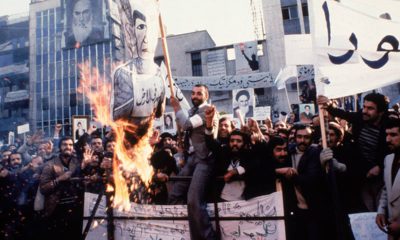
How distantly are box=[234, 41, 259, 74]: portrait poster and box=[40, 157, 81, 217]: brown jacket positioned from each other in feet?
68.1

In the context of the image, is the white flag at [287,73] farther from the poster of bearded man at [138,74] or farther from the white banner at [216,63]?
the white banner at [216,63]

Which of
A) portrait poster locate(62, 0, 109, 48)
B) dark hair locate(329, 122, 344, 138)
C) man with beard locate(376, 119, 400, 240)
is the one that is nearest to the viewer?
man with beard locate(376, 119, 400, 240)

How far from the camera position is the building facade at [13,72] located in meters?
39.6

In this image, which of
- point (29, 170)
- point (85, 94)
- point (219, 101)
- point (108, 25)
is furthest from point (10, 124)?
point (29, 170)

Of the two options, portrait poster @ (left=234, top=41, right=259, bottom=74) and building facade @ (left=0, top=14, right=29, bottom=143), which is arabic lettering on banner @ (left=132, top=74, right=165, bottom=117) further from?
building facade @ (left=0, top=14, right=29, bottom=143)

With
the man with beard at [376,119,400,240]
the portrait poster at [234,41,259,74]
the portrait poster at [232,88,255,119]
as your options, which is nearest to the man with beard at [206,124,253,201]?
the man with beard at [376,119,400,240]

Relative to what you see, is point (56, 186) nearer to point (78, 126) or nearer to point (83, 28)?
point (78, 126)

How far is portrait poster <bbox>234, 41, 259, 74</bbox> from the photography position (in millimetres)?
25094

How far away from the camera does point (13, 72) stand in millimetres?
40719

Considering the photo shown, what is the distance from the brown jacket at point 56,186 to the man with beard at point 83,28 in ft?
112

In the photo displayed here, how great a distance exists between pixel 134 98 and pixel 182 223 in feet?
5.73

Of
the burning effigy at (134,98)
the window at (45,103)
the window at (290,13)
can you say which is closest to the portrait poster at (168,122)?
the burning effigy at (134,98)

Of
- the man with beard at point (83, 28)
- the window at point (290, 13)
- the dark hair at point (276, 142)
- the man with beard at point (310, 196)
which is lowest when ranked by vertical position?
the man with beard at point (310, 196)

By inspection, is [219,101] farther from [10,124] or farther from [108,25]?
[10,124]
